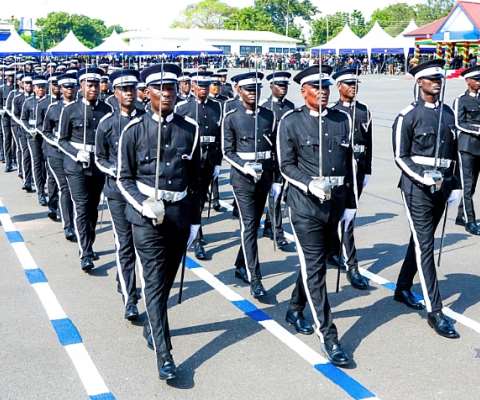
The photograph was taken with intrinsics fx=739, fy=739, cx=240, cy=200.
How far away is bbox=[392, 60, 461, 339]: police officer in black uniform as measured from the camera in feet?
20.8

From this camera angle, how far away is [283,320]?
261 inches

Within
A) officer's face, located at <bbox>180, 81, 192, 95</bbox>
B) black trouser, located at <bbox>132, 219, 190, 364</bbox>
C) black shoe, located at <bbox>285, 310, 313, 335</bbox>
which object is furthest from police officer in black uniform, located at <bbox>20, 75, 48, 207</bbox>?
black trouser, located at <bbox>132, 219, 190, 364</bbox>

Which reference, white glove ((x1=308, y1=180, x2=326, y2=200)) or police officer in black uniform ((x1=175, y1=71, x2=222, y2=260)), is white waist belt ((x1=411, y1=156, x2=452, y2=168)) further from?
police officer in black uniform ((x1=175, y1=71, x2=222, y2=260))

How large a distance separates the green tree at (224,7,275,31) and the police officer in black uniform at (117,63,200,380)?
4924 inches

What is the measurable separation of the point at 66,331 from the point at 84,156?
8.02ft

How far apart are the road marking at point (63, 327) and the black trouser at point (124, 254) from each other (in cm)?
57

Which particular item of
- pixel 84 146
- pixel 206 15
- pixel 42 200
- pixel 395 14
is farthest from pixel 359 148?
pixel 206 15

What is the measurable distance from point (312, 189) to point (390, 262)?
3.24 meters

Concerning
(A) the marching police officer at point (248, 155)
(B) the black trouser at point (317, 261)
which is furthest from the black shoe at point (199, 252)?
(B) the black trouser at point (317, 261)

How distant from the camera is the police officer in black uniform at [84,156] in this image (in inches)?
328

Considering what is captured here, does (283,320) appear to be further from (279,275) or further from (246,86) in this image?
(246,86)

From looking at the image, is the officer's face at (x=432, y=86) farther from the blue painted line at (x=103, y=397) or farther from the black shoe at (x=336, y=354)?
the blue painted line at (x=103, y=397)

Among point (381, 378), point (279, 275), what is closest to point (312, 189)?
point (381, 378)

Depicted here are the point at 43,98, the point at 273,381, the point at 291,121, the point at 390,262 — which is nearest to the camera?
the point at 273,381
